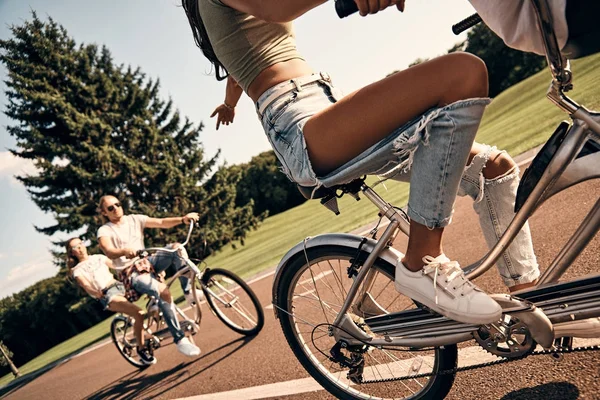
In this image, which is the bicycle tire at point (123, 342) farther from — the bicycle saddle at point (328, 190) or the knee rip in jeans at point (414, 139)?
the knee rip in jeans at point (414, 139)

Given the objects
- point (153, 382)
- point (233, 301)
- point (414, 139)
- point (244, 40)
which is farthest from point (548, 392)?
point (153, 382)

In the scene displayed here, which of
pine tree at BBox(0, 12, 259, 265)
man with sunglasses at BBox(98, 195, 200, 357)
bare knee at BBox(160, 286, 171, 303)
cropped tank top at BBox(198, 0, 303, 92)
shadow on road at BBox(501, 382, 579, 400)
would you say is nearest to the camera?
cropped tank top at BBox(198, 0, 303, 92)

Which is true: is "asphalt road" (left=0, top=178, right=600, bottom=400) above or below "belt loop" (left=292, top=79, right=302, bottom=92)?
below

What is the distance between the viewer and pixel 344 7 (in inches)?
57.8

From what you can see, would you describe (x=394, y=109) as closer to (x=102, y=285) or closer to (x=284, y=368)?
(x=284, y=368)

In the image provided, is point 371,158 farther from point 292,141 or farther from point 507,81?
point 507,81

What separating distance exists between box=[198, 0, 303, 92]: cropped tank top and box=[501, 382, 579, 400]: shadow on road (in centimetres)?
194

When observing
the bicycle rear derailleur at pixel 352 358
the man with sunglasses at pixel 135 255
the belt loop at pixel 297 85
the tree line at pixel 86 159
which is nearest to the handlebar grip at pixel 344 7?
the belt loop at pixel 297 85

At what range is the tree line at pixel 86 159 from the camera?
2394 cm

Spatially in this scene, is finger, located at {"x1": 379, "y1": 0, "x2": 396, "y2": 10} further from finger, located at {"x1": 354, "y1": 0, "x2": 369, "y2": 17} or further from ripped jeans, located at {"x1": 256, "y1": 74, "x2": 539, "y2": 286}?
ripped jeans, located at {"x1": 256, "y1": 74, "x2": 539, "y2": 286}

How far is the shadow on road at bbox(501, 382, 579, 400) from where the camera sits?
6.80 feet

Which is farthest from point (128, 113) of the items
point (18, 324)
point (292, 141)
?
point (292, 141)

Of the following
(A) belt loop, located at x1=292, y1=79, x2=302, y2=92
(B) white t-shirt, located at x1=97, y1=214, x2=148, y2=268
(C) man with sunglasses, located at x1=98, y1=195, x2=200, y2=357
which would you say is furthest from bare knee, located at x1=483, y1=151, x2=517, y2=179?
(B) white t-shirt, located at x1=97, y1=214, x2=148, y2=268

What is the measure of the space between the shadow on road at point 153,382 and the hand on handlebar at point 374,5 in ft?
13.3
